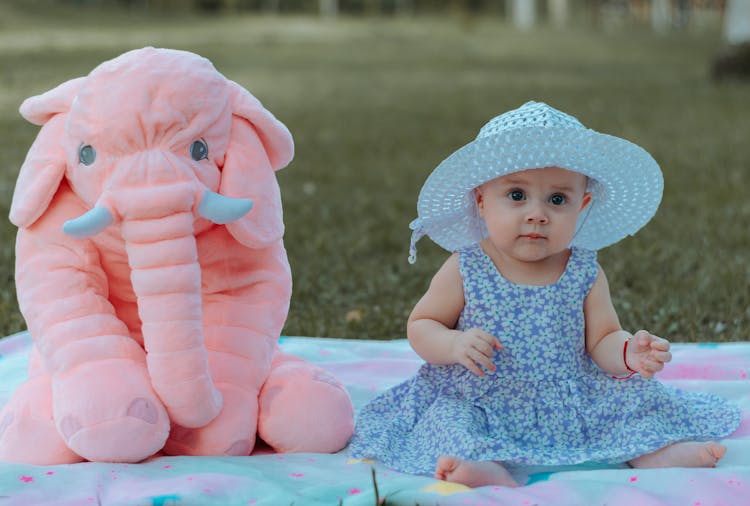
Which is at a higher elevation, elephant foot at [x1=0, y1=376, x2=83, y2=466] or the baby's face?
the baby's face

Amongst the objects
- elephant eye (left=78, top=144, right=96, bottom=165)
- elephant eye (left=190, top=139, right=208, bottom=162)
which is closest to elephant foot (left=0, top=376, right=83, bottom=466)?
elephant eye (left=78, top=144, right=96, bottom=165)

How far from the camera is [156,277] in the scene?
8.29 feet

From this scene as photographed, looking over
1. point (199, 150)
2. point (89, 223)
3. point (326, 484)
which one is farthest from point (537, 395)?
point (89, 223)

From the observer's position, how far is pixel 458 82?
554 inches

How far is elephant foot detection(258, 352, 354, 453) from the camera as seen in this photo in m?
2.80

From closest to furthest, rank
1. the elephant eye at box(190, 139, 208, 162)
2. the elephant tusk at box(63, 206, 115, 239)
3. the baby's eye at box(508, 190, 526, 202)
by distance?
the elephant tusk at box(63, 206, 115, 239), the elephant eye at box(190, 139, 208, 162), the baby's eye at box(508, 190, 526, 202)

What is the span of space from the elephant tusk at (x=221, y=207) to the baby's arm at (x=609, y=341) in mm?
963

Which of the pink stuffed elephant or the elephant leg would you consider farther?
the elephant leg

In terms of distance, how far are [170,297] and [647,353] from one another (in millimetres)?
1163

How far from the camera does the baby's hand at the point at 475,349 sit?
267cm

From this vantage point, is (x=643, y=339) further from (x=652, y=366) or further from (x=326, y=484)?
(x=326, y=484)

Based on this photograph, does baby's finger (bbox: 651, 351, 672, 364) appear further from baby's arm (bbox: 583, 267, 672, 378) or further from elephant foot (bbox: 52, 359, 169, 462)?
elephant foot (bbox: 52, 359, 169, 462)

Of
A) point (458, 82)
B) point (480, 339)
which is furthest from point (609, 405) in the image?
point (458, 82)

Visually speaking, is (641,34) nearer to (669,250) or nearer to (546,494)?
(669,250)
